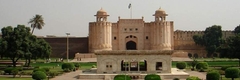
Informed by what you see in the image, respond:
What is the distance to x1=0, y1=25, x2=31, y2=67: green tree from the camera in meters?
32.6

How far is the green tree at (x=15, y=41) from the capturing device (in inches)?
1283

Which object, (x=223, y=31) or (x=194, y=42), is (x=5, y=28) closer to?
(x=194, y=42)

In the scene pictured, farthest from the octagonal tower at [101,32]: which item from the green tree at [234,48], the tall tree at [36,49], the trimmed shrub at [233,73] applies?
the trimmed shrub at [233,73]

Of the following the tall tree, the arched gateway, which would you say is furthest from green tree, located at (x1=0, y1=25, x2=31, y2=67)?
the arched gateway

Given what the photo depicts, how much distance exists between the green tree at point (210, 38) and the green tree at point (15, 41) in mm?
28668

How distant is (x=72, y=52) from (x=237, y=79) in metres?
34.2

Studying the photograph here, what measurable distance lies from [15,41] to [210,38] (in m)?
31.8

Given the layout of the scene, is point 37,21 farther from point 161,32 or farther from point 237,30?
point 237,30

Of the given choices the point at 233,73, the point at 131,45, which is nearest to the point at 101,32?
the point at 131,45

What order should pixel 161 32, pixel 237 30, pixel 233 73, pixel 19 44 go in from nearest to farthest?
pixel 233 73 < pixel 19 44 < pixel 161 32 < pixel 237 30

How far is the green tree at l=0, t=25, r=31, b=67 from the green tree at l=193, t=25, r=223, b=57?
28.7 metres

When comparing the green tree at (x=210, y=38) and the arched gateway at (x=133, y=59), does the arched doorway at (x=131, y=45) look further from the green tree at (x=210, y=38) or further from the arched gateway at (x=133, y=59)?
the arched gateway at (x=133, y=59)

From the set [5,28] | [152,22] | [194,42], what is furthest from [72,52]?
[5,28]

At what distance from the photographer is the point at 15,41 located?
32.9m
